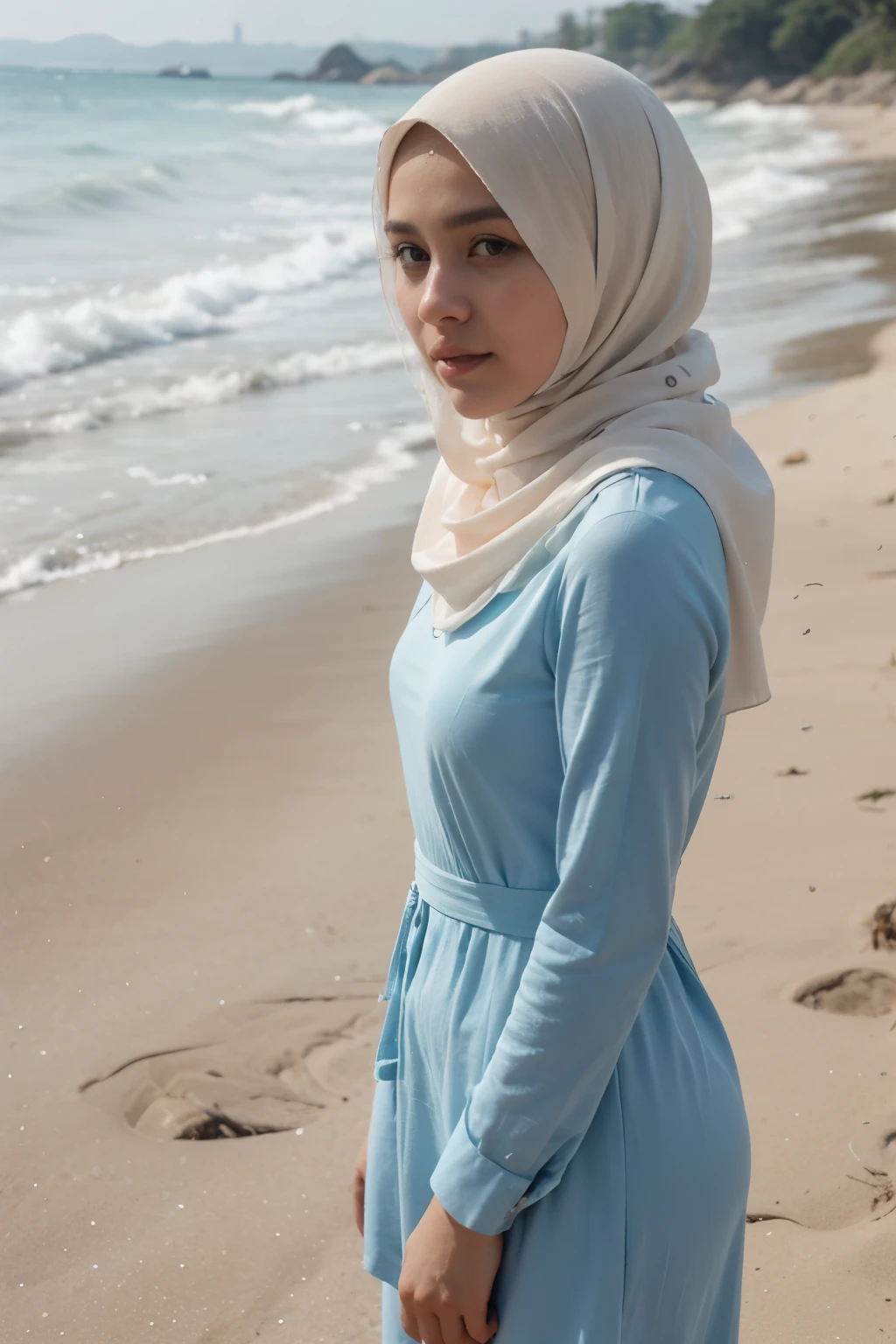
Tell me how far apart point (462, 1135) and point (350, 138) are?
1645 inches

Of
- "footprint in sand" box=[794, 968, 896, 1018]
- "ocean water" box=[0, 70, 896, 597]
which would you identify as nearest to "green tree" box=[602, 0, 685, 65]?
"ocean water" box=[0, 70, 896, 597]

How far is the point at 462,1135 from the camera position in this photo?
50.9 inches

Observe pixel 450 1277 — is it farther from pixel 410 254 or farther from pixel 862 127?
pixel 862 127

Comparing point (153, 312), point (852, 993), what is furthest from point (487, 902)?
point (153, 312)

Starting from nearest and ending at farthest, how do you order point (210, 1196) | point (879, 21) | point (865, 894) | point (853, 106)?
point (210, 1196) < point (865, 894) < point (853, 106) < point (879, 21)

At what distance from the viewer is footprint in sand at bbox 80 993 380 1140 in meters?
2.73

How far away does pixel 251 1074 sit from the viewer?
2.85m

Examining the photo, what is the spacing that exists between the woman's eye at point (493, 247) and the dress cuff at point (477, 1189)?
847 mm

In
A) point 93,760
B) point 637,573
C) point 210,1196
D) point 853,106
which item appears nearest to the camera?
point 637,573

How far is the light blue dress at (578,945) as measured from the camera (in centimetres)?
118

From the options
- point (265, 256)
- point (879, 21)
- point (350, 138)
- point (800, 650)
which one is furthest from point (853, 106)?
point (800, 650)

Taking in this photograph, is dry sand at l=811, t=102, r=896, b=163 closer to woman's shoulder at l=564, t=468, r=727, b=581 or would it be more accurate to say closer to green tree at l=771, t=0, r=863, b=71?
green tree at l=771, t=0, r=863, b=71

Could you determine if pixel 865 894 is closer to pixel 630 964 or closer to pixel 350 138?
pixel 630 964

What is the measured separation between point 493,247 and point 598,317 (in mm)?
134
